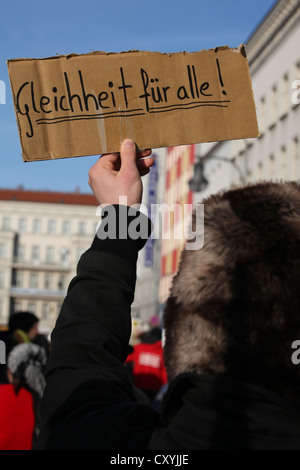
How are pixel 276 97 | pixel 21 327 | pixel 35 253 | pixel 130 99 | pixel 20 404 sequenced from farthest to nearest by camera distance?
pixel 35 253 < pixel 276 97 < pixel 21 327 < pixel 20 404 < pixel 130 99

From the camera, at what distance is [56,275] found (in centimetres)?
10938

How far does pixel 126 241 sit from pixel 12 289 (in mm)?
107289

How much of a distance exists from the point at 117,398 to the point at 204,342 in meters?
0.25

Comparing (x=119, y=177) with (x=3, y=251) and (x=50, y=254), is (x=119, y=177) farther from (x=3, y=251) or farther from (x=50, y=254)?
(x=50, y=254)

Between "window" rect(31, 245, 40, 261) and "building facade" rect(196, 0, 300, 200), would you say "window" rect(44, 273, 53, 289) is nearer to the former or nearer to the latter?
"window" rect(31, 245, 40, 261)

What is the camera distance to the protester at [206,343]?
143cm

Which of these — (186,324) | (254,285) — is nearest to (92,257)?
(186,324)

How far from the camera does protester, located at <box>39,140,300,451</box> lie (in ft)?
4.68

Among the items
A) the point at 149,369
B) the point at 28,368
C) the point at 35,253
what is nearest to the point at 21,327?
the point at 149,369

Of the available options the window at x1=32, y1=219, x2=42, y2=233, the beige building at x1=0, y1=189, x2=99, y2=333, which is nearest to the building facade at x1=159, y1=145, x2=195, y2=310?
the beige building at x1=0, y1=189, x2=99, y2=333

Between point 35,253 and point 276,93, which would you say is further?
point 35,253

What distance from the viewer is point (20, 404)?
16.5 feet

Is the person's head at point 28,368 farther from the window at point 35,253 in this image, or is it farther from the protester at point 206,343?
the window at point 35,253

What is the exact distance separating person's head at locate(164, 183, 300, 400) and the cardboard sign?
658mm
